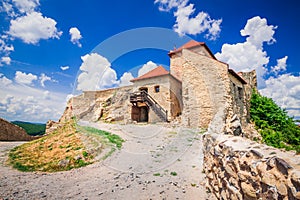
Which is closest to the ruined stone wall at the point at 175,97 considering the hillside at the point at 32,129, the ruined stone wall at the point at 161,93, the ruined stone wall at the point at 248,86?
the ruined stone wall at the point at 161,93

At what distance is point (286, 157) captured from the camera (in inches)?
69.0

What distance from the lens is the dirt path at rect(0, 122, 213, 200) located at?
3.78m

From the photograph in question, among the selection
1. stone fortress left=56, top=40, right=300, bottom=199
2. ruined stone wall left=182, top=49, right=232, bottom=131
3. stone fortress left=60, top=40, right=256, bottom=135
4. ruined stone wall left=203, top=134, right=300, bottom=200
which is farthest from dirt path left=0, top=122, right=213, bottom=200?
ruined stone wall left=182, top=49, right=232, bottom=131

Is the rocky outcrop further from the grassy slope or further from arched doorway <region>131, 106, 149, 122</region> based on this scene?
arched doorway <region>131, 106, 149, 122</region>

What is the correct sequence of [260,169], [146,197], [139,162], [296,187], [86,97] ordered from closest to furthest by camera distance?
[296,187], [260,169], [146,197], [139,162], [86,97]

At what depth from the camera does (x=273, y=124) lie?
1332 cm

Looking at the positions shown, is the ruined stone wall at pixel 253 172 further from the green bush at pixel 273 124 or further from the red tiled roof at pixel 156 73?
the red tiled roof at pixel 156 73

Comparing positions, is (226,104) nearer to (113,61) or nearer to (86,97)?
(113,61)

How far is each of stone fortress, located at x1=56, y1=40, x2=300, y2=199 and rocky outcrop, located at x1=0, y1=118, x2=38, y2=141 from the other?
819cm

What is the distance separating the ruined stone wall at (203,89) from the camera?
1130 cm

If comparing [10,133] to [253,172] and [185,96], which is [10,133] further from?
[253,172]

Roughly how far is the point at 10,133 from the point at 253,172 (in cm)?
1790

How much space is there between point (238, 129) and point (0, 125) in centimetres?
1707

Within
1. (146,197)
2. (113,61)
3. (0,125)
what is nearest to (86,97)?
(0,125)
